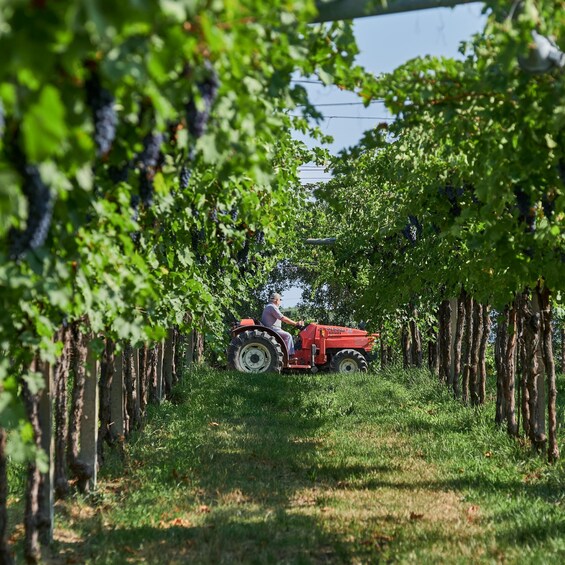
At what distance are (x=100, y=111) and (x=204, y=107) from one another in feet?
2.00

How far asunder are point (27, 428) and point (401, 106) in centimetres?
281

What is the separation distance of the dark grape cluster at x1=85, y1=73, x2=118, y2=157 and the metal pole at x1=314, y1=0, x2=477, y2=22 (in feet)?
5.24

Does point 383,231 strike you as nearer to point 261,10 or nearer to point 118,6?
point 261,10

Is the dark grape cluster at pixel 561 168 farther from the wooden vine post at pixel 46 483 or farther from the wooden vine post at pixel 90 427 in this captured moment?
the wooden vine post at pixel 90 427

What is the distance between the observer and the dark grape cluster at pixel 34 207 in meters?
2.93

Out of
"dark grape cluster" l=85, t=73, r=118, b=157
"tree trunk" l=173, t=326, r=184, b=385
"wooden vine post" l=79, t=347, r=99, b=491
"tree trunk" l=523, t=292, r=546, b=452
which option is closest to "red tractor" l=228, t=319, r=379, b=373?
"tree trunk" l=173, t=326, r=184, b=385

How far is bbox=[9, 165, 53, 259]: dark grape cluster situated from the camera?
9.61ft

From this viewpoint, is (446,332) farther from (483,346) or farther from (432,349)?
(432,349)

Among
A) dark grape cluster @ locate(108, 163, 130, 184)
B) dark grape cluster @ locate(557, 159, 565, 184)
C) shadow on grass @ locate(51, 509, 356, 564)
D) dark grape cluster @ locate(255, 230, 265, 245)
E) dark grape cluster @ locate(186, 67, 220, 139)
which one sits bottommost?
shadow on grass @ locate(51, 509, 356, 564)

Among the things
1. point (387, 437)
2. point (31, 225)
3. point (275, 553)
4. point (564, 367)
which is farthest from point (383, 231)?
point (564, 367)

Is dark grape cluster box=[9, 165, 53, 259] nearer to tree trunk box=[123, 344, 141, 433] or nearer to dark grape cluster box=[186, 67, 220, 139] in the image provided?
dark grape cluster box=[186, 67, 220, 139]

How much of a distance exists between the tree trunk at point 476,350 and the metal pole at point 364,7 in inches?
362

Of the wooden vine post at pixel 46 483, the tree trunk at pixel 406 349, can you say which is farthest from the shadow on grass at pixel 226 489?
the tree trunk at pixel 406 349

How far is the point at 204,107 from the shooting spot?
11.5ft
